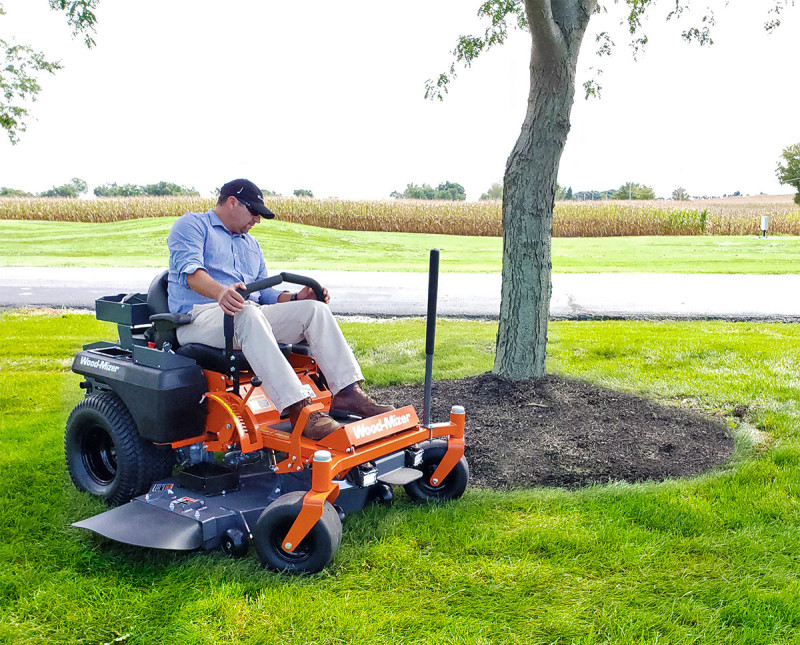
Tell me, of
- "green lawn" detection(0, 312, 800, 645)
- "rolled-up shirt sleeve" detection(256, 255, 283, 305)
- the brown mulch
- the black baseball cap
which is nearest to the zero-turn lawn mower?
"green lawn" detection(0, 312, 800, 645)

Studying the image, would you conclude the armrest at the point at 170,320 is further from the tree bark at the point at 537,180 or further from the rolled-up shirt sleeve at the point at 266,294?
the tree bark at the point at 537,180

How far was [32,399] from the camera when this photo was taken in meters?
5.40

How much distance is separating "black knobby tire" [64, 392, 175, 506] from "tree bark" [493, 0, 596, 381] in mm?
2720

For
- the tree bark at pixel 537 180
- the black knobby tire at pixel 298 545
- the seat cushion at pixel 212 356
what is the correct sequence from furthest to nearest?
the tree bark at pixel 537 180, the seat cushion at pixel 212 356, the black knobby tire at pixel 298 545

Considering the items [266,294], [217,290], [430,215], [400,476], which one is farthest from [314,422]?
[430,215]

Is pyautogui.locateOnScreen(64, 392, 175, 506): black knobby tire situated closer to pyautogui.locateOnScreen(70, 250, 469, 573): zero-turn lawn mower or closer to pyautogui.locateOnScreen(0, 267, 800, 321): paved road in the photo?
pyautogui.locateOnScreen(70, 250, 469, 573): zero-turn lawn mower

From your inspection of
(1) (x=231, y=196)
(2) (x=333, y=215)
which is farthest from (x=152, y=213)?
(1) (x=231, y=196)

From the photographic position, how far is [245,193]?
12.1 feet

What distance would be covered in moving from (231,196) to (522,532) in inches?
84.2

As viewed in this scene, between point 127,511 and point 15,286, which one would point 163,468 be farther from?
point 15,286

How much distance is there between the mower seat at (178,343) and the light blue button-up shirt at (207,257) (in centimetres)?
8

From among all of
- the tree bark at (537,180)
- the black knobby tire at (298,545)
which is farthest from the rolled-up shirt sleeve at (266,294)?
the tree bark at (537,180)

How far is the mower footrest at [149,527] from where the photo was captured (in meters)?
2.87

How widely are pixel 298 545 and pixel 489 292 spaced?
937cm
